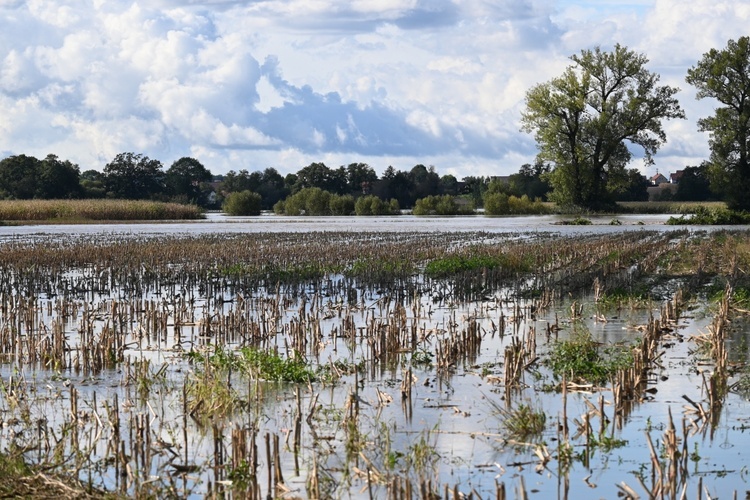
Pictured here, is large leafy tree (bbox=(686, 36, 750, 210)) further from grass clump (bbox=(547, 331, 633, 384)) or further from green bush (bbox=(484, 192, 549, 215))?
grass clump (bbox=(547, 331, 633, 384))

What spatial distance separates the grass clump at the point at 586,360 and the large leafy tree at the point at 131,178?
114193 mm

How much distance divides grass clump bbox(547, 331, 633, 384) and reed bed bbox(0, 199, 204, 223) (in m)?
64.2

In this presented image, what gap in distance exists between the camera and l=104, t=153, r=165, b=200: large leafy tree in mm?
123500

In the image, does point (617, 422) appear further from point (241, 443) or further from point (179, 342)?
point (179, 342)

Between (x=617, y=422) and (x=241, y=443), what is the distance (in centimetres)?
320

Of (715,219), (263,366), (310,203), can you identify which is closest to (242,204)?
(310,203)

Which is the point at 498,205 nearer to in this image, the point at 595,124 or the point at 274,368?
the point at 595,124

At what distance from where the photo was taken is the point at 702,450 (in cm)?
754

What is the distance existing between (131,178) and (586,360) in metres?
119


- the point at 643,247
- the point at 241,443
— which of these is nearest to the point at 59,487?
the point at 241,443

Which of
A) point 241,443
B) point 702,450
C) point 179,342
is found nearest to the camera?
point 241,443

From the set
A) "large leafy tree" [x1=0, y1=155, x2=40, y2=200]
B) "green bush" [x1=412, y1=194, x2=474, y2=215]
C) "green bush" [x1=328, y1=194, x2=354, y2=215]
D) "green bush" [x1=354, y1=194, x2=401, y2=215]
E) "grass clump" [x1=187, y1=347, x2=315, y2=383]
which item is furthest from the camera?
"large leafy tree" [x1=0, y1=155, x2=40, y2=200]

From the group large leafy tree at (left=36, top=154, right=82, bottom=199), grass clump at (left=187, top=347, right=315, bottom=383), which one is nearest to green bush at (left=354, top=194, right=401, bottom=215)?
large leafy tree at (left=36, top=154, right=82, bottom=199)

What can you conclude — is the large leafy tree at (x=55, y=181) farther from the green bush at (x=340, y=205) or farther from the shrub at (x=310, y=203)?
the green bush at (x=340, y=205)
